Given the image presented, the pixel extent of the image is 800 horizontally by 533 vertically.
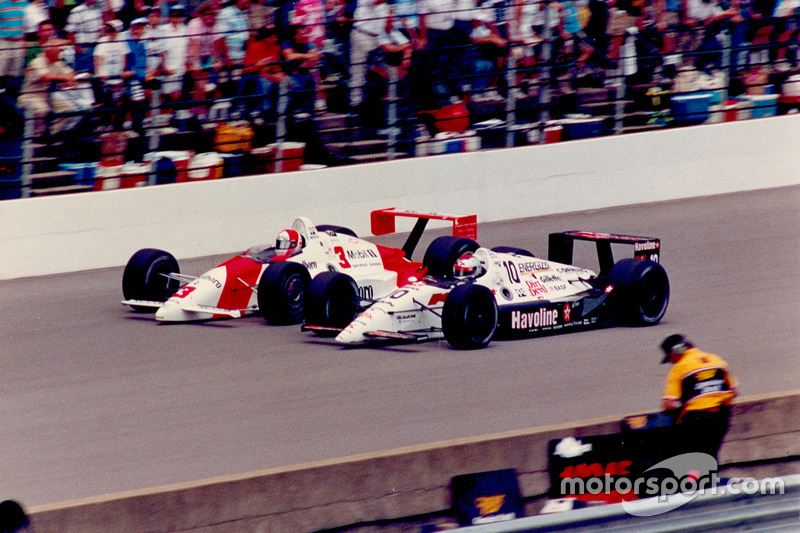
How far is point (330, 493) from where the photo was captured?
19.3 feet

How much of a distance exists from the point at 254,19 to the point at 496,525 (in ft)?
31.1

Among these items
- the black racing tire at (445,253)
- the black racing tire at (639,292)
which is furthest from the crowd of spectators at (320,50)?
the black racing tire at (639,292)

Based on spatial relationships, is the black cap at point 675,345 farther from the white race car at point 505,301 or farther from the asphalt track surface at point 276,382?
the white race car at point 505,301

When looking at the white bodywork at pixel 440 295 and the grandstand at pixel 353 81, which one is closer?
the white bodywork at pixel 440 295

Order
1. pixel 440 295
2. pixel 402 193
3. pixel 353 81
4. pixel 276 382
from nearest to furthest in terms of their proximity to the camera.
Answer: pixel 276 382
pixel 440 295
pixel 353 81
pixel 402 193

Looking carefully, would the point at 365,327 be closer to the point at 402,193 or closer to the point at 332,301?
the point at 332,301

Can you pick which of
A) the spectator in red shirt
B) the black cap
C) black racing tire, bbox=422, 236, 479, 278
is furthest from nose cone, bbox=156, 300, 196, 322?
the black cap

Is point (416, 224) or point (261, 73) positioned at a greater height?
point (261, 73)

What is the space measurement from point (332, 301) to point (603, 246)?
Result: 2521 mm

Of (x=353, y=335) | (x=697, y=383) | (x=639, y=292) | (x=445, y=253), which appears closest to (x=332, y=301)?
(x=353, y=335)

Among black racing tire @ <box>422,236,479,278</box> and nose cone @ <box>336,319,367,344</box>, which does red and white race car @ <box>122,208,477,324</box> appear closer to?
black racing tire @ <box>422,236,479,278</box>

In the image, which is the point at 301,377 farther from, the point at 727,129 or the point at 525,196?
the point at 727,129

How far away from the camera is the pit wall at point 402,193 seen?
1216 centimetres

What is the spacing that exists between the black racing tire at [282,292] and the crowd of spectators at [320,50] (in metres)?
3.48
